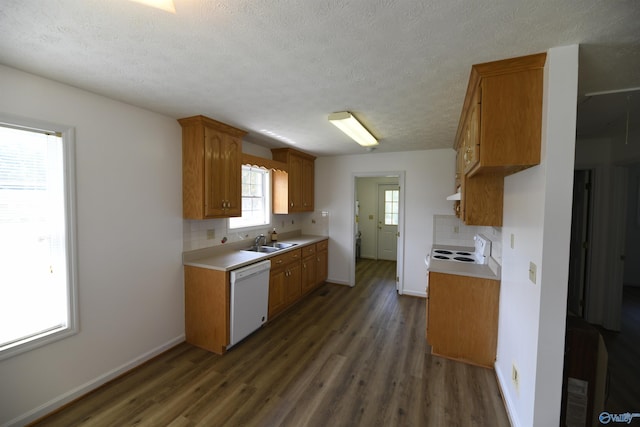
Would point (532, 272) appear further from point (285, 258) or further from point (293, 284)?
point (293, 284)

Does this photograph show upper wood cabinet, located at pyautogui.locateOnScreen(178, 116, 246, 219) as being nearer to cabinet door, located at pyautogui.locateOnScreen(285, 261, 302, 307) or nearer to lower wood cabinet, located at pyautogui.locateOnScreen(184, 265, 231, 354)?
lower wood cabinet, located at pyautogui.locateOnScreen(184, 265, 231, 354)

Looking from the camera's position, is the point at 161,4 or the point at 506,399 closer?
the point at 161,4

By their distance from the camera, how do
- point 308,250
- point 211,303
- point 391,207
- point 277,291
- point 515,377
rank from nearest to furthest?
point 515,377 < point 211,303 < point 277,291 < point 308,250 < point 391,207

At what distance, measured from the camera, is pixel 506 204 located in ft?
7.41

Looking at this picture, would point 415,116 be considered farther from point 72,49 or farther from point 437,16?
point 72,49

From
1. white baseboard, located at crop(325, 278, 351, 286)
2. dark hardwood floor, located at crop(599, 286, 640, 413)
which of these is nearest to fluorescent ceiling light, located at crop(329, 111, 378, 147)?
white baseboard, located at crop(325, 278, 351, 286)

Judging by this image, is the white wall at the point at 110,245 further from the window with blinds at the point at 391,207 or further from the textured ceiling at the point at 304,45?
the window with blinds at the point at 391,207

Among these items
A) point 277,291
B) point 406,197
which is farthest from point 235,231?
point 406,197

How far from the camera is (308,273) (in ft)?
14.0

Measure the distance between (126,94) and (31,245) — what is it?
51.4 inches

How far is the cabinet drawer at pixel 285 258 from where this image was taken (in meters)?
Result: 3.38

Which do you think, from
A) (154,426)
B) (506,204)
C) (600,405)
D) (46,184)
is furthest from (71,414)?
(506,204)

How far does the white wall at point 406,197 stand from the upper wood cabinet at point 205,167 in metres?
2.25

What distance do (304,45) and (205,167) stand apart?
1.75 meters
